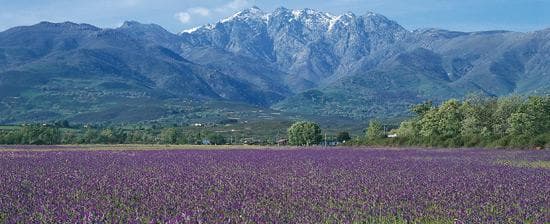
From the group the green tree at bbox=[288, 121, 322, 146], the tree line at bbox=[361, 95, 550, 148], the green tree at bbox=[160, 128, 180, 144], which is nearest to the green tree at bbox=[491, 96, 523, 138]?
the tree line at bbox=[361, 95, 550, 148]

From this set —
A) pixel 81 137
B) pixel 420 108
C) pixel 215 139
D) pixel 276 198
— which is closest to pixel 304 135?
pixel 215 139

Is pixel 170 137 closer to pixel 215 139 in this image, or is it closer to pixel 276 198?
pixel 215 139

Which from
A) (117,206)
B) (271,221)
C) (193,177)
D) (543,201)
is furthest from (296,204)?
(193,177)

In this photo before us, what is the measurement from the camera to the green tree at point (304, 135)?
124688 millimetres

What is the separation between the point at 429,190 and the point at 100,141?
115m

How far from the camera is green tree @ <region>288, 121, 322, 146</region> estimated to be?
12469 cm

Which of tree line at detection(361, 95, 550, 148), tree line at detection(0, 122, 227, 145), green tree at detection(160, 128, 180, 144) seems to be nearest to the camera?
tree line at detection(361, 95, 550, 148)

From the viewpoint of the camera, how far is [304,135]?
409 ft

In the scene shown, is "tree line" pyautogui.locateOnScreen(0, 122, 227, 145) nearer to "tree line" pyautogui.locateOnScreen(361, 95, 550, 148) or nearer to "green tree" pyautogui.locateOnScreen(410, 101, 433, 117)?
"green tree" pyautogui.locateOnScreen(410, 101, 433, 117)

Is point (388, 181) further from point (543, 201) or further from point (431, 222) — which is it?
point (431, 222)

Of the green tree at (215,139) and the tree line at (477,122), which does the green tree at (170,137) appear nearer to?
the green tree at (215,139)

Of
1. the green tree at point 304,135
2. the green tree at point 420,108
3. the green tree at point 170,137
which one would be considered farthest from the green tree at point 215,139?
the green tree at point 420,108

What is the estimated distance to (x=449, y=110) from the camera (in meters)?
83.1

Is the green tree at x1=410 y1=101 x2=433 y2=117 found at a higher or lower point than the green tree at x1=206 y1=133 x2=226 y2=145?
higher
